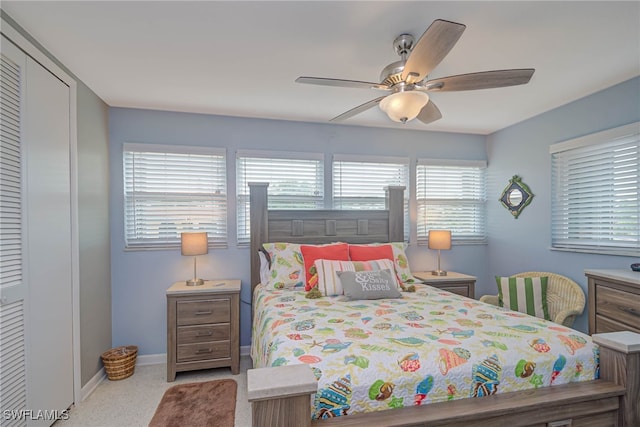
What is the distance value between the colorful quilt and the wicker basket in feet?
5.77

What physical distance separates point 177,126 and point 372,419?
3257 mm

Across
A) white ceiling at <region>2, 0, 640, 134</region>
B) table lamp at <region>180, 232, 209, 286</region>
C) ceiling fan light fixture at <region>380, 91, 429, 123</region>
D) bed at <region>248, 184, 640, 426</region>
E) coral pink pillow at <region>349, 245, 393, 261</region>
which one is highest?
white ceiling at <region>2, 0, 640, 134</region>

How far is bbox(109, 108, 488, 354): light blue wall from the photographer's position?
3.23m

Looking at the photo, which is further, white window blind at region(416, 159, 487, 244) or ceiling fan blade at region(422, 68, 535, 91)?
white window blind at region(416, 159, 487, 244)

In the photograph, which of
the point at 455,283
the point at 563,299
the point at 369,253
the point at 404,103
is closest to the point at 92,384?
→ the point at 369,253

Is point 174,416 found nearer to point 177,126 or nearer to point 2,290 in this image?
point 2,290

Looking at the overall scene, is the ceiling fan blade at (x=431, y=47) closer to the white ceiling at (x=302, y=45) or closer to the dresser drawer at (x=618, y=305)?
the white ceiling at (x=302, y=45)

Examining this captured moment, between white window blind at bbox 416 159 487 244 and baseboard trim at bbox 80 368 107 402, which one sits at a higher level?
white window blind at bbox 416 159 487 244

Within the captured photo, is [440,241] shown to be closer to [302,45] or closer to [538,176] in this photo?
[538,176]

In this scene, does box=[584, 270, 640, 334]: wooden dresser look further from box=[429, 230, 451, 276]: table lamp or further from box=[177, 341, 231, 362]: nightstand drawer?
box=[177, 341, 231, 362]: nightstand drawer

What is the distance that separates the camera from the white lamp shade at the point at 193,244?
9.92ft

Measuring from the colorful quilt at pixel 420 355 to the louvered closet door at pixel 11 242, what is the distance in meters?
1.37

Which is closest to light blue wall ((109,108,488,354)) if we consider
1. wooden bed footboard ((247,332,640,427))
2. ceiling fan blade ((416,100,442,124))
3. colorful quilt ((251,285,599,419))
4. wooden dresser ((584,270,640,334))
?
ceiling fan blade ((416,100,442,124))

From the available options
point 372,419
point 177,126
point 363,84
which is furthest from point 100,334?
point 363,84
